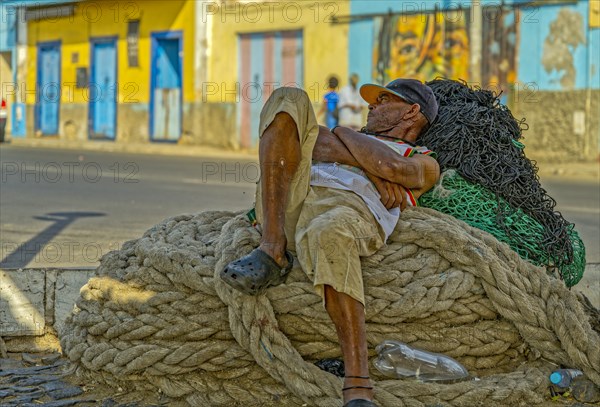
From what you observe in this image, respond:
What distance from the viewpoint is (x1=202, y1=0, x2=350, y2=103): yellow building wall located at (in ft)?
74.1

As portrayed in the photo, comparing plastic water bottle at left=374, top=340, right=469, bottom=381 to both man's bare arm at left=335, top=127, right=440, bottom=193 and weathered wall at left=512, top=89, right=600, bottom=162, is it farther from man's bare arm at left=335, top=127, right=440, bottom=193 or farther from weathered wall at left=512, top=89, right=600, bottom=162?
weathered wall at left=512, top=89, right=600, bottom=162

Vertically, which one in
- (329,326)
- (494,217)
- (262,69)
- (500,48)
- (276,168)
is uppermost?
(500,48)

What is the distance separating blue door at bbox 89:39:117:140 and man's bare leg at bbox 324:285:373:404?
78.8 ft

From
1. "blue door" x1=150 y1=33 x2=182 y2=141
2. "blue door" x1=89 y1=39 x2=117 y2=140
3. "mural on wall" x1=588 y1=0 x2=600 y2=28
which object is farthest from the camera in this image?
"blue door" x1=89 y1=39 x2=117 y2=140

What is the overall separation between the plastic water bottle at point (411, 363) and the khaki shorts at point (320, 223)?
0.35 meters

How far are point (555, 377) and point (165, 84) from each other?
22.7 m

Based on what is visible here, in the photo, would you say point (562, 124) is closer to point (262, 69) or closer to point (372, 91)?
point (262, 69)

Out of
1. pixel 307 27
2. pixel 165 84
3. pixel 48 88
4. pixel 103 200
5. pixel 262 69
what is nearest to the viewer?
pixel 103 200

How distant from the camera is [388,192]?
13.9 ft

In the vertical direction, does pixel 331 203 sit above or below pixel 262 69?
below

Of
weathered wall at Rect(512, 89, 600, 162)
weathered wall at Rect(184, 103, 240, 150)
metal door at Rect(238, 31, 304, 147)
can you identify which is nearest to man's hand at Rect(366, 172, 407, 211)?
weathered wall at Rect(512, 89, 600, 162)

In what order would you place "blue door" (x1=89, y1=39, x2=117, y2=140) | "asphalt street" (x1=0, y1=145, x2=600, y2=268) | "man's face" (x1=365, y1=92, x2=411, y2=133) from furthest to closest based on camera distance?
"blue door" (x1=89, y1=39, x2=117, y2=140) → "asphalt street" (x1=0, y1=145, x2=600, y2=268) → "man's face" (x1=365, y1=92, x2=411, y2=133)

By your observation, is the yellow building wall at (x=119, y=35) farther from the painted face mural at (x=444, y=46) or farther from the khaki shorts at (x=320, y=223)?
the khaki shorts at (x=320, y=223)

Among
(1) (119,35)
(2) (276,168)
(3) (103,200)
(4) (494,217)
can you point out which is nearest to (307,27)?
(1) (119,35)
